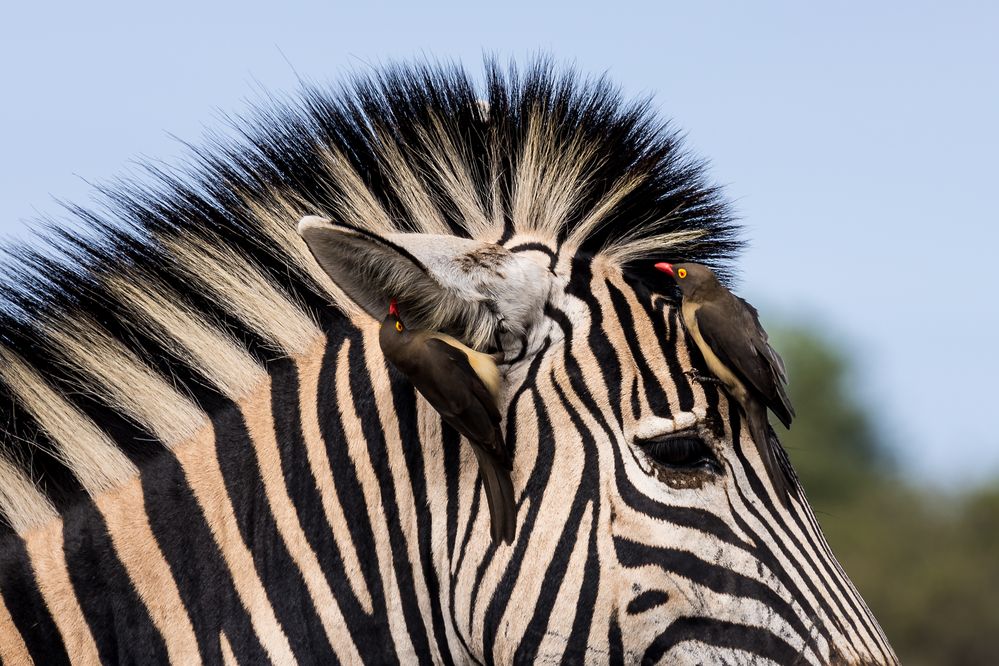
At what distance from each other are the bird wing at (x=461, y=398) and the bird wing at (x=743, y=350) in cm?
87

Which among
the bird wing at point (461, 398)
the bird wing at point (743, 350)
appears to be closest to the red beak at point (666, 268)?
Result: the bird wing at point (743, 350)

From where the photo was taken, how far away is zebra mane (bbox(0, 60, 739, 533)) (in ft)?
15.2

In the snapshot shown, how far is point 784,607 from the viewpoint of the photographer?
4.12m

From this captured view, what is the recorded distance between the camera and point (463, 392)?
4207 millimetres

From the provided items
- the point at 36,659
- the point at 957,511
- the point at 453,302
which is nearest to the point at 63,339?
the point at 36,659

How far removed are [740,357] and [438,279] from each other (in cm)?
117

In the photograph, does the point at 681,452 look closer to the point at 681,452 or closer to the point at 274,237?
the point at 681,452

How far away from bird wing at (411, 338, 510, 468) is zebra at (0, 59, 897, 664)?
0.42ft

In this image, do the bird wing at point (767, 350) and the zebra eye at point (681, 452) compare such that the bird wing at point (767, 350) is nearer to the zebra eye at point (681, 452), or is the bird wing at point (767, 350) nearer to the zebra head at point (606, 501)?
the zebra head at point (606, 501)

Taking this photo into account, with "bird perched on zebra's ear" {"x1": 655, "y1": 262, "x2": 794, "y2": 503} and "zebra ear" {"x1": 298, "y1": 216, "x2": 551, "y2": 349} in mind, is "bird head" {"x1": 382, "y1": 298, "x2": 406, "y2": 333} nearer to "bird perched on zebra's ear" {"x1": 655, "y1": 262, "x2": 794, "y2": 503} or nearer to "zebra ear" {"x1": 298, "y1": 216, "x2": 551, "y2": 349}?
"zebra ear" {"x1": 298, "y1": 216, "x2": 551, "y2": 349}

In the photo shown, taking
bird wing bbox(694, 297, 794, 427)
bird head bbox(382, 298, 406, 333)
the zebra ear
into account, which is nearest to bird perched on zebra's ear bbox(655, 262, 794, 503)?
bird wing bbox(694, 297, 794, 427)

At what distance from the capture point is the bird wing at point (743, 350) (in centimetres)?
432

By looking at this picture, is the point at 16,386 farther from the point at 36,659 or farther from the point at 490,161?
the point at 490,161

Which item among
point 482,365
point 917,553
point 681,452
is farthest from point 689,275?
point 917,553
